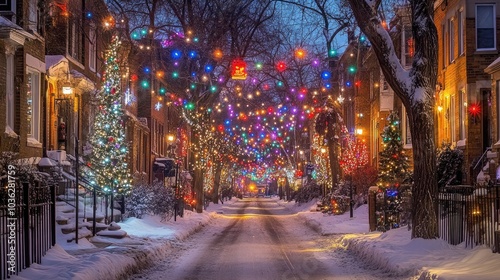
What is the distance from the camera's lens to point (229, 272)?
1669cm

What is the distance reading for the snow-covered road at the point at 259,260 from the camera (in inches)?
643

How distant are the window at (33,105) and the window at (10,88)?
1737 millimetres

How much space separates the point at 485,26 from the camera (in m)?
29.0

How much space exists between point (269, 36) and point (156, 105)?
17.5m

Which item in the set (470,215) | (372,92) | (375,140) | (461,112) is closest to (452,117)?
(461,112)

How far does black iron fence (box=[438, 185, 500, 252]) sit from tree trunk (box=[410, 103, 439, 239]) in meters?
0.32

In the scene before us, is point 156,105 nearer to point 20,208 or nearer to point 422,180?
point 422,180

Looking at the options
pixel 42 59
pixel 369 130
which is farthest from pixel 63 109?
pixel 369 130

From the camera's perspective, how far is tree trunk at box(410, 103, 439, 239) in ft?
61.7

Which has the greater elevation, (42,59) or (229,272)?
(42,59)

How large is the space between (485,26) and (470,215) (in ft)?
47.1

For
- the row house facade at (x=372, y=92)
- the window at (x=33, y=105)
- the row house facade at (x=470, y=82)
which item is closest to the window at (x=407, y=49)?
the row house facade at (x=372, y=92)

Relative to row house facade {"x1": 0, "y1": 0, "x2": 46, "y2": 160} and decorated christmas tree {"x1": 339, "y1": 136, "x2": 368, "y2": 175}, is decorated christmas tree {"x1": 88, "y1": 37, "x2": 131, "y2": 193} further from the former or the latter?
decorated christmas tree {"x1": 339, "y1": 136, "x2": 368, "y2": 175}

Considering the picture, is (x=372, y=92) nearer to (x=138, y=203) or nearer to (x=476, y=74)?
(x=476, y=74)
